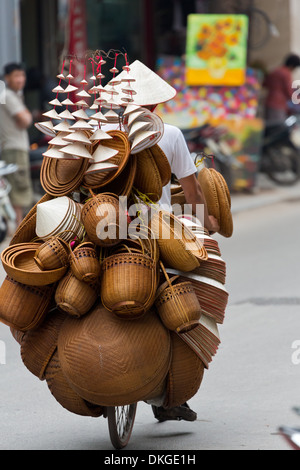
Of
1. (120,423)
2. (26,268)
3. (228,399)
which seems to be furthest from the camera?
(228,399)

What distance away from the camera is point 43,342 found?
4.25 metres

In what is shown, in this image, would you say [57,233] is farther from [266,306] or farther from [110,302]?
[266,306]

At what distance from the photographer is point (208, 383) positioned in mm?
5680

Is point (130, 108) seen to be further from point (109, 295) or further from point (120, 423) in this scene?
point (120, 423)

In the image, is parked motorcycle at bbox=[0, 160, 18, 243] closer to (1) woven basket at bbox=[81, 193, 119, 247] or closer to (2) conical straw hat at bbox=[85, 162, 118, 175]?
(2) conical straw hat at bbox=[85, 162, 118, 175]

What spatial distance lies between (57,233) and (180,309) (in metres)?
0.62

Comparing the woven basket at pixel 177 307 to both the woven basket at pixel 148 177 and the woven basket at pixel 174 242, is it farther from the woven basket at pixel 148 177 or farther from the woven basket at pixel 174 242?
the woven basket at pixel 148 177

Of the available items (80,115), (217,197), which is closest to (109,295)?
(80,115)

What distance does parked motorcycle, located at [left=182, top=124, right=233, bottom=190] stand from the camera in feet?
42.3

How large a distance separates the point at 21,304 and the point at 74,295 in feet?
0.90

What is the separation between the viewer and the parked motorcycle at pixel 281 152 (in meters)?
14.7

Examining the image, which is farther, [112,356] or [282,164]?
[282,164]

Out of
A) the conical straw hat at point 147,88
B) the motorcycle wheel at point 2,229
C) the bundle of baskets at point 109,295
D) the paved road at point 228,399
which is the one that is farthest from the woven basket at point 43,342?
the motorcycle wheel at point 2,229
